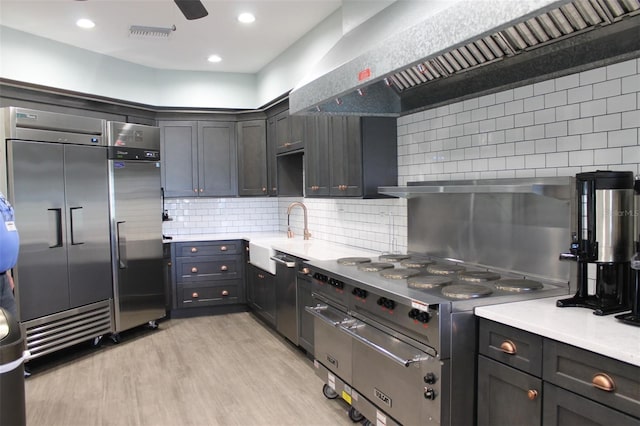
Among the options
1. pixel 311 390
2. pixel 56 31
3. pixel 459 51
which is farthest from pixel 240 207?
pixel 459 51

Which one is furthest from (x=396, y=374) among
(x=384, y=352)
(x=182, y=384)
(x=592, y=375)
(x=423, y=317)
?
(x=182, y=384)

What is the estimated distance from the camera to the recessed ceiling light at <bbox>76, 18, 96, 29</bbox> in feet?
13.7

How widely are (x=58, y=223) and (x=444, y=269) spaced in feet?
11.0

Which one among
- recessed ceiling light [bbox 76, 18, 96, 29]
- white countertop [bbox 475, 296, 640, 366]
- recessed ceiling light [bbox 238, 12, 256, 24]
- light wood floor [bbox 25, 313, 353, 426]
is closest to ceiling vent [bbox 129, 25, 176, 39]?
recessed ceiling light [bbox 76, 18, 96, 29]

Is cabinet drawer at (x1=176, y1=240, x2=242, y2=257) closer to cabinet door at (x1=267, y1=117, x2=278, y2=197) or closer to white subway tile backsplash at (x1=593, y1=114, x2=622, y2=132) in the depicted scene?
cabinet door at (x1=267, y1=117, x2=278, y2=197)

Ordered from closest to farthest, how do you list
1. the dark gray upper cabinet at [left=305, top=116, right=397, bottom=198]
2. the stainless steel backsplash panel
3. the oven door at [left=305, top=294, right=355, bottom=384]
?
the stainless steel backsplash panel → the oven door at [left=305, top=294, right=355, bottom=384] → the dark gray upper cabinet at [left=305, top=116, right=397, bottom=198]

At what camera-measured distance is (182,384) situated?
146 inches

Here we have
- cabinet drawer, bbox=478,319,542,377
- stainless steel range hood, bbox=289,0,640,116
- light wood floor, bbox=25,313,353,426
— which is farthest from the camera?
light wood floor, bbox=25,313,353,426

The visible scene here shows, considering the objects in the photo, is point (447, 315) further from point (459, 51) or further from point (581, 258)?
point (459, 51)

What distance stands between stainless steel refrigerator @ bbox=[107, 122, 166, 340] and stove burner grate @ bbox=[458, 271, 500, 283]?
3.47m

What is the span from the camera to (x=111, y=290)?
4.66 metres

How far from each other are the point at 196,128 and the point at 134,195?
4.77 feet

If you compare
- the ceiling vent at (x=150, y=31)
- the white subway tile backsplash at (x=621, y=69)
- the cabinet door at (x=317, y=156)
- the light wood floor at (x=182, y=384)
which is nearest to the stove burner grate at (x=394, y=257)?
the cabinet door at (x=317, y=156)

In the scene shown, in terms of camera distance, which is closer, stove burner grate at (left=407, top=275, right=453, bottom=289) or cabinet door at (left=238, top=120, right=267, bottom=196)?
stove burner grate at (left=407, top=275, right=453, bottom=289)
